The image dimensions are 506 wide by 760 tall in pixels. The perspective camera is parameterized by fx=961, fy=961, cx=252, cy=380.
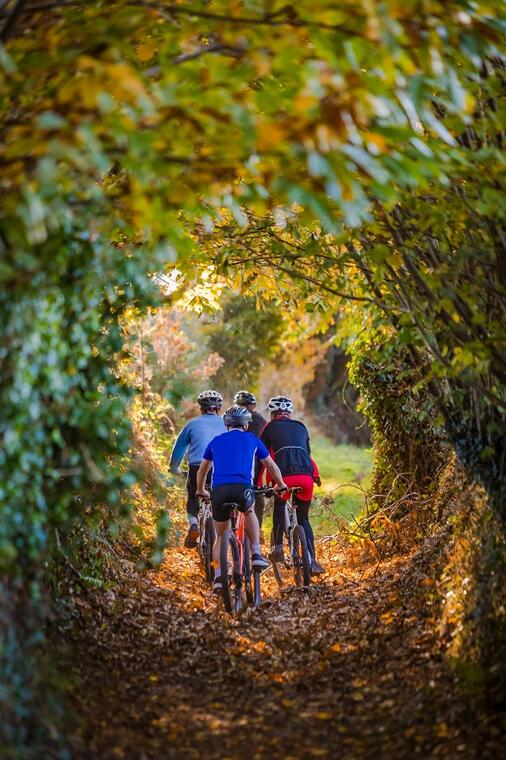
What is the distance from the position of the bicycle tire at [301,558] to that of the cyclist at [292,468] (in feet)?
0.60

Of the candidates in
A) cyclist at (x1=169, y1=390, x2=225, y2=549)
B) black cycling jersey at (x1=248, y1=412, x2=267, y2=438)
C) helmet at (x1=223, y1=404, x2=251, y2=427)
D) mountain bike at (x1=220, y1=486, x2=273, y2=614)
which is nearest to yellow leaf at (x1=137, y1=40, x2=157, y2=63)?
helmet at (x1=223, y1=404, x2=251, y2=427)

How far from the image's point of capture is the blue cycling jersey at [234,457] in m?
9.27

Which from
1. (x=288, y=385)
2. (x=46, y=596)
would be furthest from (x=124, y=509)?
(x=288, y=385)

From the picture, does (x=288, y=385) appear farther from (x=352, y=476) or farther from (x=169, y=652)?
(x=169, y=652)

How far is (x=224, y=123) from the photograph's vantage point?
4688 mm

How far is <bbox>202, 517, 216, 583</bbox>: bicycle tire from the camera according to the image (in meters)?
11.1

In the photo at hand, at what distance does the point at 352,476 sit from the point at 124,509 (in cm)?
1714

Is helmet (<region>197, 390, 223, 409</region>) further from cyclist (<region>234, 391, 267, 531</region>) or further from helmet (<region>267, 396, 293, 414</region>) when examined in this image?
helmet (<region>267, 396, 293, 414</region>)

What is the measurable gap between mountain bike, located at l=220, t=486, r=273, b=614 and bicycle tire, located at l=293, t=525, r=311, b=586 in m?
0.71

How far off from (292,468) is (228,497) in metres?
1.61

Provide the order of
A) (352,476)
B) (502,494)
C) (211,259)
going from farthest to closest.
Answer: (352,476) < (211,259) < (502,494)

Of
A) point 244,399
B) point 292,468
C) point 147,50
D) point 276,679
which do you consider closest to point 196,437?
point 244,399

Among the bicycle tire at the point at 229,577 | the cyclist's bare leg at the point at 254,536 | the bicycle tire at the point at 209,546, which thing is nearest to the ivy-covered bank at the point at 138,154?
the bicycle tire at the point at 229,577

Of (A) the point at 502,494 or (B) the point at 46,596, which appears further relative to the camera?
(A) the point at 502,494
